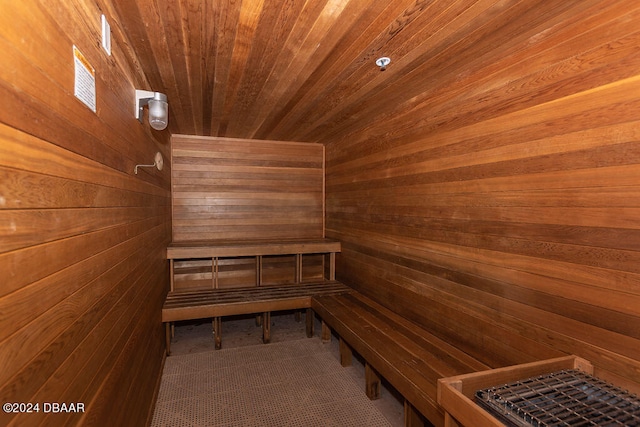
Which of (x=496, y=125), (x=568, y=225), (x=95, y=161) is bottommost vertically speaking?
(x=568, y=225)

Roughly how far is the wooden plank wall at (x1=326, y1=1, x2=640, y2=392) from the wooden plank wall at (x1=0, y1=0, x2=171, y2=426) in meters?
1.60

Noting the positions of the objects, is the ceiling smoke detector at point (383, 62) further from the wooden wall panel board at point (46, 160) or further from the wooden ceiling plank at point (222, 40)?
the wooden wall panel board at point (46, 160)

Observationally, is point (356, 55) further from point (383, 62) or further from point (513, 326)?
point (513, 326)

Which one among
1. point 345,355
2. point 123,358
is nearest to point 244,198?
point 345,355

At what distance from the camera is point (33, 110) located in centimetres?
76

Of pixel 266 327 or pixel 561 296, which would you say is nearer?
pixel 561 296

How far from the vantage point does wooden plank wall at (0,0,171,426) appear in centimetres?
67

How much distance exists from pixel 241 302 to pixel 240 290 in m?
0.41

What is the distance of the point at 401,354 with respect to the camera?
6.73 feet

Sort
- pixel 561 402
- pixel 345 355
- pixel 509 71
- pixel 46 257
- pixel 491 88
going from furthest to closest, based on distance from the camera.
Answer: pixel 345 355
pixel 491 88
pixel 509 71
pixel 561 402
pixel 46 257

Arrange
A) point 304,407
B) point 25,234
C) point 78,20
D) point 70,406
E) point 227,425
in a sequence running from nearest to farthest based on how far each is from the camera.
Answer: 1. point 25,234
2. point 70,406
3. point 78,20
4. point 227,425
5. point 304,407

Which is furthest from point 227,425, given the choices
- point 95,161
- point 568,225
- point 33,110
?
point 568,225

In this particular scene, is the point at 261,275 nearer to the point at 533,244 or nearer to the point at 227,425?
the point at 227,425

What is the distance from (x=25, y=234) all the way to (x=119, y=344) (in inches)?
37.3
